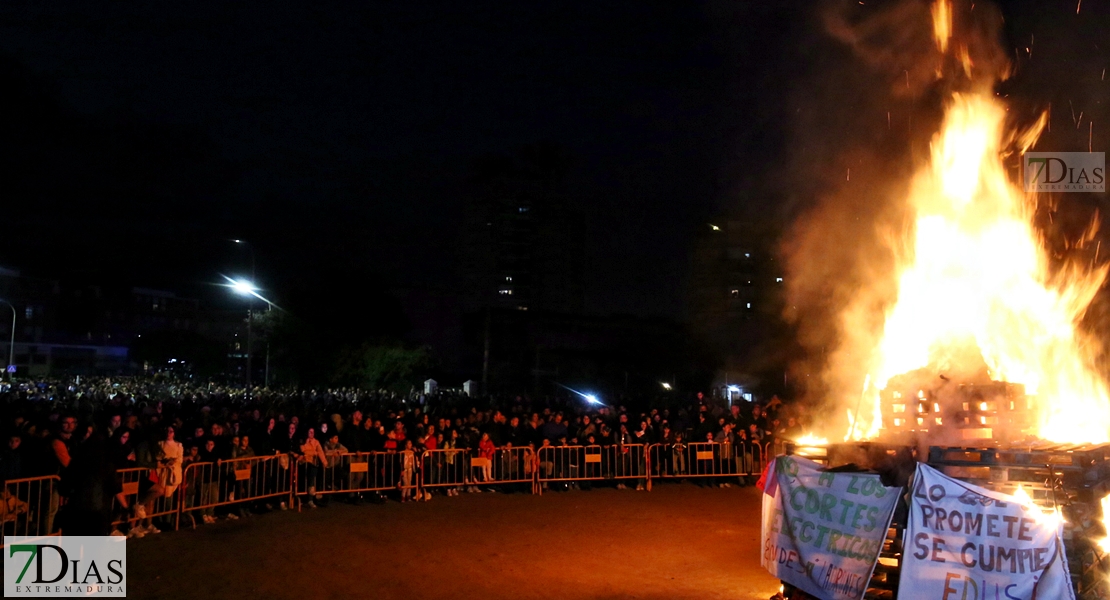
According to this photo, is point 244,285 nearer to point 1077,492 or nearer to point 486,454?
point 486,454

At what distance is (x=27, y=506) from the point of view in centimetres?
1039

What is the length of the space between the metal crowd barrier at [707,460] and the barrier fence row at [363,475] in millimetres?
23

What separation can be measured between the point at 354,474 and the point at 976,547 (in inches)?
458

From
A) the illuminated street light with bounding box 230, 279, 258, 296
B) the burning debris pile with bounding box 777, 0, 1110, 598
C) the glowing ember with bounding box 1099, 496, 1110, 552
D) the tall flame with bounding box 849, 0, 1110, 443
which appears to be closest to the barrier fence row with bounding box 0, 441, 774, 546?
the burning debris pile with bounding box 777, 0, 1110, 598

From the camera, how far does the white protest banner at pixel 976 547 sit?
6.45 metres

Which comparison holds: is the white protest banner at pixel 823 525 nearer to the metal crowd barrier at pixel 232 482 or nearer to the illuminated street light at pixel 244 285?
the metal crowd barrier at pixel 232 482

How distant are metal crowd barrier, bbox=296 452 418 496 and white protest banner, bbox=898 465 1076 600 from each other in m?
10.9

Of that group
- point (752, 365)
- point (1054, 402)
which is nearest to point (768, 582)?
point (1054, 402)

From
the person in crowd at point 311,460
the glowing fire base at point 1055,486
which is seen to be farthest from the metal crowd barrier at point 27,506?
the glowing fire base at point 1055,486

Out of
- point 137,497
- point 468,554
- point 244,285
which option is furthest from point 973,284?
point 244,285

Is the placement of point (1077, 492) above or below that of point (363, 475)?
above

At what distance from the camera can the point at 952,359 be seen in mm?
10633

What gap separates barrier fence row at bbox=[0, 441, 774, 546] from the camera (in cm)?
1087

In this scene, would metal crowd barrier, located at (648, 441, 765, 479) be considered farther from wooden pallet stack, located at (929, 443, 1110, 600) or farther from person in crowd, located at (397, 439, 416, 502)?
wooden pallet stack, located at (929, 443, 1110, 600)
